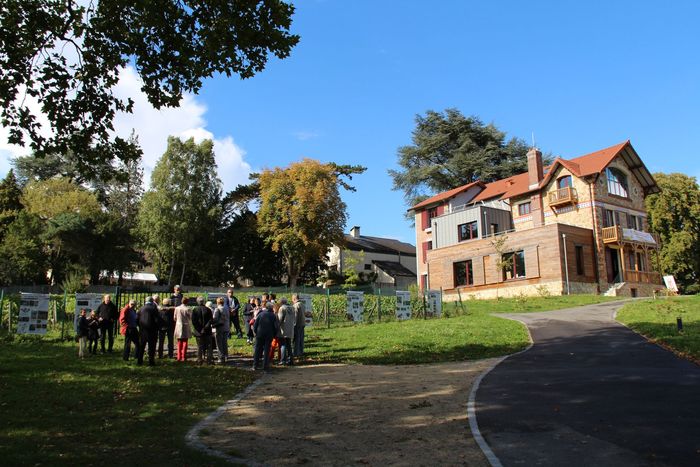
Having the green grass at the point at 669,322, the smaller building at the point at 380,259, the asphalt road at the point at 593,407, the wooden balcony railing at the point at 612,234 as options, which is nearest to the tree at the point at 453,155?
the smaller building at the point at 380,259

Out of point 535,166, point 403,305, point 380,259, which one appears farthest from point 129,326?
point 380,259

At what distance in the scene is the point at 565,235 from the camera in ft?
119

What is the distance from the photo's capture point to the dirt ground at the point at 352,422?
6801mm

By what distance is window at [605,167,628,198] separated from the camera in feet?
134

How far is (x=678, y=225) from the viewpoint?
47781mm

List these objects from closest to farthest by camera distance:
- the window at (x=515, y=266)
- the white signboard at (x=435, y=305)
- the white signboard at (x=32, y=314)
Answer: the white signboard at (x=32, y=314)
the white signboard at (x=435, y=305)
the window at (x=515, y=266)

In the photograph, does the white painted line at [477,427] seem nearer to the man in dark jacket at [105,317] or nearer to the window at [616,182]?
the man in dark jacket at [105,317]

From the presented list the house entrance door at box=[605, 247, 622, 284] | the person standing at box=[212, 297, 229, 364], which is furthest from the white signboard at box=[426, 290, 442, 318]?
the house entrance door at box=[605, 247, 622, 284]

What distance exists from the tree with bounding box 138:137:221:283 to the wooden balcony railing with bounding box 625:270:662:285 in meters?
33.2

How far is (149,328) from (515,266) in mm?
30023

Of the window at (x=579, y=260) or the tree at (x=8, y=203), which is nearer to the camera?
the window at (x=579, y=260)

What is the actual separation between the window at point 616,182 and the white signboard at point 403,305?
23.9 meters

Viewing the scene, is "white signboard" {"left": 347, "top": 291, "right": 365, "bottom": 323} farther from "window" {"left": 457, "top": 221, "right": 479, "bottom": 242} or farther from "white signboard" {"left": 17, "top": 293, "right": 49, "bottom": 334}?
"window" {"left": 457, "top": 221, "right": 479, "bottom": 242}

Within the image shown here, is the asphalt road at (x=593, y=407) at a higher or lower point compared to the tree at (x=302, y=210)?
lower
